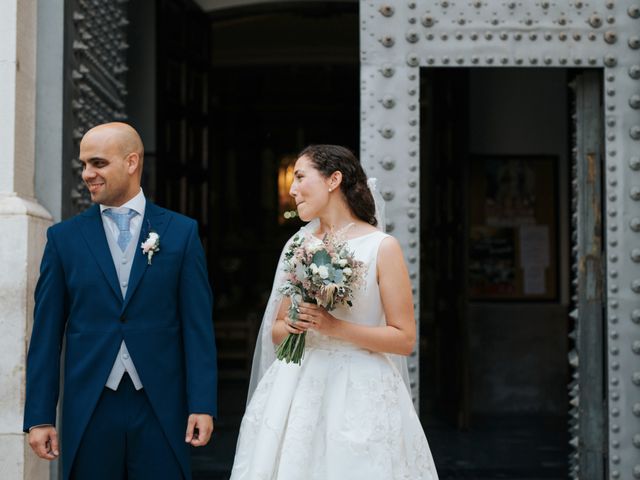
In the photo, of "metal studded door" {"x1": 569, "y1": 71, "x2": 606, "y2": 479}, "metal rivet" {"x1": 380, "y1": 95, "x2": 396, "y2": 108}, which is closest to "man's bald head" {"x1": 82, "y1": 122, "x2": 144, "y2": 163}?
"metal rivet" {"x1": 380, "y1": 95, "x2": 396, "y2": 108}

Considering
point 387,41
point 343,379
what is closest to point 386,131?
point 387,41

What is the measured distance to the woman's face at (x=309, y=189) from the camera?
12.7ft

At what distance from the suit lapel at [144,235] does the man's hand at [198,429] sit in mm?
473

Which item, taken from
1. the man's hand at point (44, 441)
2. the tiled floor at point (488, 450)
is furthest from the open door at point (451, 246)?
the man's hand at point (44, 441)

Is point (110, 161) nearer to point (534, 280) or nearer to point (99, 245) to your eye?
point (99, 245)

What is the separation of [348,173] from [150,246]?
829mm

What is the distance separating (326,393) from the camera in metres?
3.84

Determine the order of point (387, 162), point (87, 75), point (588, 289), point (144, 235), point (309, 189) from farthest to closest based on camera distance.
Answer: point (87, 75), point (588, 289), point (387, 162), point (309, 189), point (144, 235)

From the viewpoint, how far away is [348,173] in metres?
3.95

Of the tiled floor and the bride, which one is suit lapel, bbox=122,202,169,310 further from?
the tiled floor

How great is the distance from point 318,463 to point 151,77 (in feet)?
17.6

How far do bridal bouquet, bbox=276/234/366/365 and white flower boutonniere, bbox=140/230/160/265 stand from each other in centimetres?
47

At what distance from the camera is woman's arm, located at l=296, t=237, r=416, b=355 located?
3.74 meters

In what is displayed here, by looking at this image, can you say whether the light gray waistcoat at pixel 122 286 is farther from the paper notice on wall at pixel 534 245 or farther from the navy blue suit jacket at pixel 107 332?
the paper notice on wall at pixel 534 245
